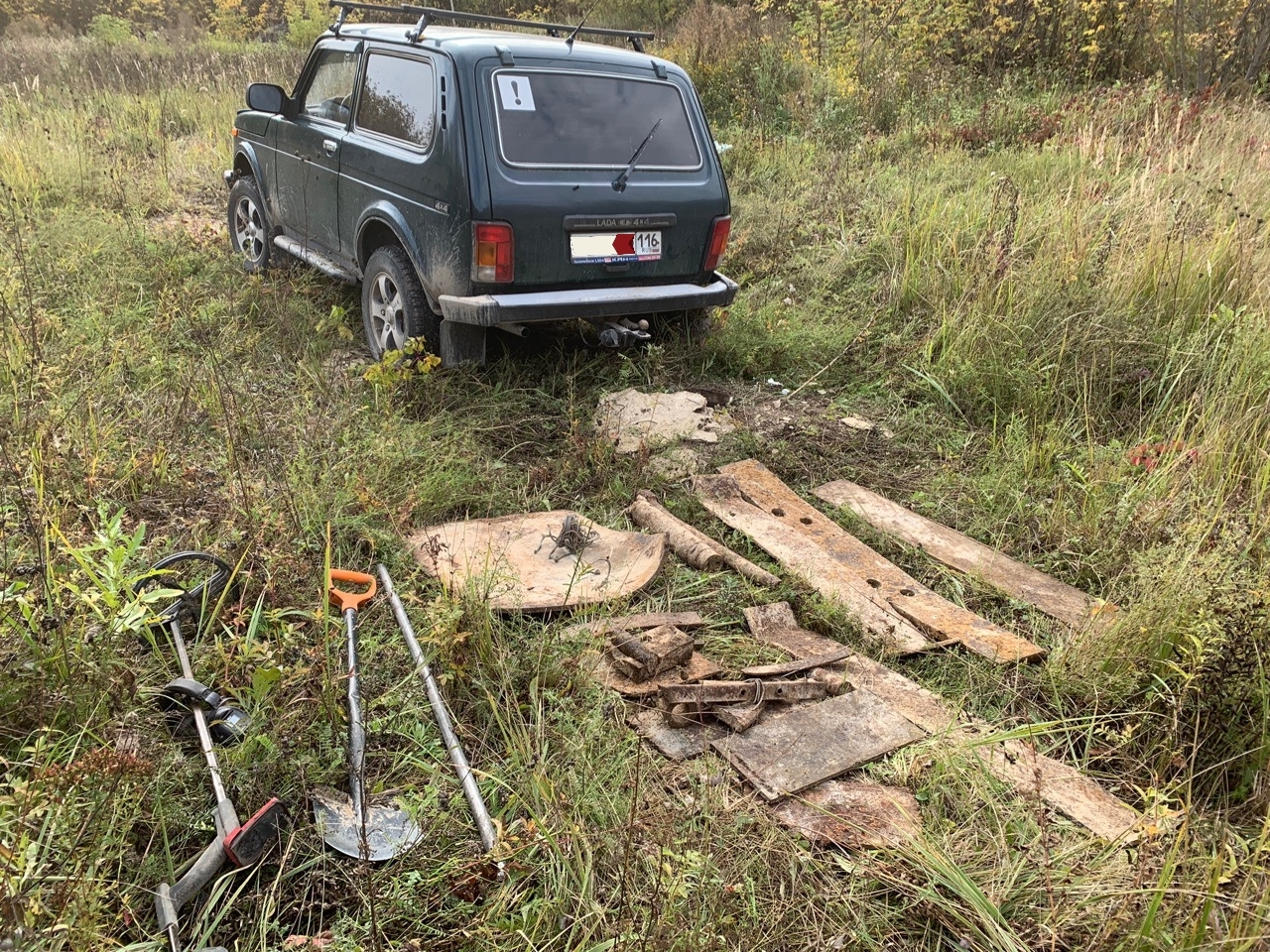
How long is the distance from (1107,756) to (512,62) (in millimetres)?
3934

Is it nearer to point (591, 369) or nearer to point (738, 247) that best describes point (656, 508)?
point (591, 369)

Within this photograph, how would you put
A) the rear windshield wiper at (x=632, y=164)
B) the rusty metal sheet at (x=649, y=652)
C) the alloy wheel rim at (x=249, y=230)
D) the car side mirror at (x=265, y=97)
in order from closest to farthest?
the rusty metal sheet at (x=649, y=652) < the rear windshield wiper at (x=632, y=164) < the car side mirror at (x=265, y=97) < the alloy wheel rim at (x=249, y=230)

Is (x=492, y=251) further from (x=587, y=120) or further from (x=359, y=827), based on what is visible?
(x=359, y=827)

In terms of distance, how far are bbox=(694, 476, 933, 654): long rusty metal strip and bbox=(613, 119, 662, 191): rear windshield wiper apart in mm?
1596

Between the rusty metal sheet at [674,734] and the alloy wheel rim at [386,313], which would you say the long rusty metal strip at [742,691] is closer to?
the rusty metal sheet at [674,734]

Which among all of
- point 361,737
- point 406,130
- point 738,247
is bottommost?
point 361,737

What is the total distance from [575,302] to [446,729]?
8.07 ft

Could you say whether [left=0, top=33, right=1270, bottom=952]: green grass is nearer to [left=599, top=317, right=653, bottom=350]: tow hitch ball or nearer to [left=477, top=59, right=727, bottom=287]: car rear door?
[left=599, top=317, right=653, bottom=350]: tow hitch ball

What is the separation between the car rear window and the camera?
4.16 meters

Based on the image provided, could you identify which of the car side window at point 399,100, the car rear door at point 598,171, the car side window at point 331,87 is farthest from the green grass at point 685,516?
the car side window at point 399,100

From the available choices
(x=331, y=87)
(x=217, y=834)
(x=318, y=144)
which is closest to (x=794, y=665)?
(x=217, y=834)

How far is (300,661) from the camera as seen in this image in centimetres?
262

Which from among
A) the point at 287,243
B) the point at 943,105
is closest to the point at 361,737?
the point at 287,243

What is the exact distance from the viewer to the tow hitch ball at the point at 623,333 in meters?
4.76
